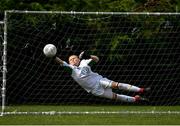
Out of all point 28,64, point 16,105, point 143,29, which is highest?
point 143,29

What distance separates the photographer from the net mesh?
1619 centimetres

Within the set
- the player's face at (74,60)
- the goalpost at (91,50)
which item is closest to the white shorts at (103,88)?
the player's face at (74,60)

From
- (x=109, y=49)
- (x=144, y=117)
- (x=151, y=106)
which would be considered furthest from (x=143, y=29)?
(x=144, y=117)

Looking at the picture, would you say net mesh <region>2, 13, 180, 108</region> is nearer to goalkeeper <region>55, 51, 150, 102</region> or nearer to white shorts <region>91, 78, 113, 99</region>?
goalkeeper <region>55, 51, 150, 102</region>

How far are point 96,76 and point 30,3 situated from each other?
543 centimetres

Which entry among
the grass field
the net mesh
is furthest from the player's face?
the net mesh

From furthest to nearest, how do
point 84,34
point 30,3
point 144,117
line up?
point 30,3, point 84,34, point 144,117

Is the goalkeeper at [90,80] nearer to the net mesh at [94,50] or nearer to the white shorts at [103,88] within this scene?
the white shorts at [103,88]

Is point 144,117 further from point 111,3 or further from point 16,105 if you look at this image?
point 111,3

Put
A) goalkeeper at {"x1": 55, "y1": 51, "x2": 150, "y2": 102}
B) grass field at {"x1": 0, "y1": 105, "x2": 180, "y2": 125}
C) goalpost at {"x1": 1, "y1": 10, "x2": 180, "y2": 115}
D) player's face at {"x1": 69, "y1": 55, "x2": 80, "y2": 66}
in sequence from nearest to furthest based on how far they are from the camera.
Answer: grass field at {"x1": 0, "y1": 105, "x2": 180, "y2": 125}, goalkeeper at {"x1": 55, "y1": 51, "x2": 150, "y2": 102}, player's face at {"x1": 69, "y1": 55, "x2": 80, "y2": 66}, goalpost at {"x1": 1, "y1": 10, "x2": 180, "y2": 115}

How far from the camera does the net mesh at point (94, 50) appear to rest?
53.1ft

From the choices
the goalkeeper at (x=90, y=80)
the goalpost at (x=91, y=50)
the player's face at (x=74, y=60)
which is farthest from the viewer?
the goalpost at (x=91, y=50)

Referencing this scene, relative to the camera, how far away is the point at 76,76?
13875 mm

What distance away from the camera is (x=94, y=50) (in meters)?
16.5
